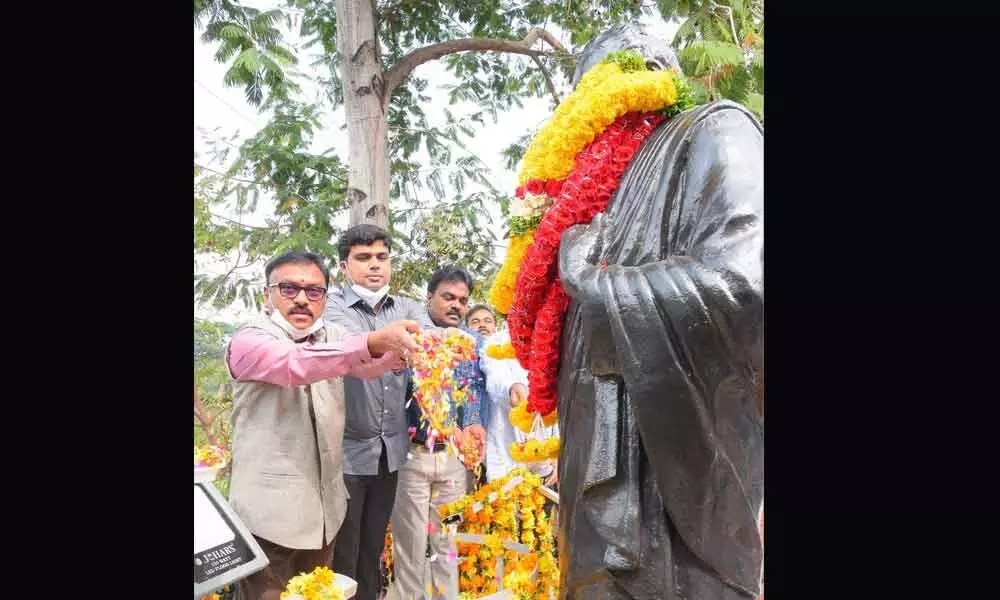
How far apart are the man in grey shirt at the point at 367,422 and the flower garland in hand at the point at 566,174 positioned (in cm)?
166

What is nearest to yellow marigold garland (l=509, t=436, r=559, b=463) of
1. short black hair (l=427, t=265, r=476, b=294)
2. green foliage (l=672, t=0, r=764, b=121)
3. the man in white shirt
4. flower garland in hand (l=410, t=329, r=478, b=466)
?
flower garland in hand (l=410, t=329, r=478, b=466)

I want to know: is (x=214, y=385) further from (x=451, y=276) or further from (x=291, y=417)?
(x=451, y=276)

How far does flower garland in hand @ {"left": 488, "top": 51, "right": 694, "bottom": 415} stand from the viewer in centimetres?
214

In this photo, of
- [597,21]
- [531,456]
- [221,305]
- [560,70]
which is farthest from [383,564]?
[597,21]

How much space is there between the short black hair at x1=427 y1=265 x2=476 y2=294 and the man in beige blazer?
84cm

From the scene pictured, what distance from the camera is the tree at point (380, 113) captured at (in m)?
3.96

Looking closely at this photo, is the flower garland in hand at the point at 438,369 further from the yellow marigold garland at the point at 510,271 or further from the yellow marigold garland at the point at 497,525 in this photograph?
the yellow marigold garland at the point at 510,271

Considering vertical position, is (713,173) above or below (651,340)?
above

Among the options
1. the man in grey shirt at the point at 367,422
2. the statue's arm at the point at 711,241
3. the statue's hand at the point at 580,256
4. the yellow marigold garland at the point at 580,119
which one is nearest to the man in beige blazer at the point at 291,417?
the man in grey shirt at the point at 367,422

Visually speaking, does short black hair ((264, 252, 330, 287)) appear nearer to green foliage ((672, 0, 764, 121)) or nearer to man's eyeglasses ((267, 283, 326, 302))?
man's eyeglasses ((267, 283, 326, 302))

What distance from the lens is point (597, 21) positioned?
381 cm

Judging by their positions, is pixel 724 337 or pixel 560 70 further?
pixel 560 70

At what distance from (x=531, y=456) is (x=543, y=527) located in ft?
4.06

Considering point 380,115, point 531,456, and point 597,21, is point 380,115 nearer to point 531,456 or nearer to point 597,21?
point 597,21
